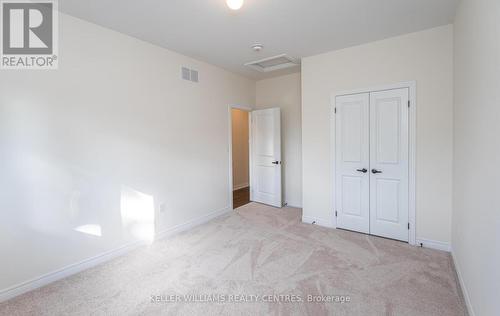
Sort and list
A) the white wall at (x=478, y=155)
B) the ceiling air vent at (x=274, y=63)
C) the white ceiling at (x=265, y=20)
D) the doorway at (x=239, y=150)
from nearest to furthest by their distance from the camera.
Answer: the white wall at (x=478, y=155), the white ceiling at (x=265, y=20), the ceiling air vent at (x=274, y=63), the doorway at (x=239, y=150)

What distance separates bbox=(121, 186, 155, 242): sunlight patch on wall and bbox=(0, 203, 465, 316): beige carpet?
25 cm

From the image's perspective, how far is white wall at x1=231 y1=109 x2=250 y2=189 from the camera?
22.2 feet

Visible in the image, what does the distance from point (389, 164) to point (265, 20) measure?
242 centimetres

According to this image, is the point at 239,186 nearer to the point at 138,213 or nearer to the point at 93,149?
the point at 138,213

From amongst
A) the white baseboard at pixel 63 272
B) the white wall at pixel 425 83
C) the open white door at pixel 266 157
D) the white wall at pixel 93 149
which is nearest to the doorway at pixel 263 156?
the open white door at pixel 266 157

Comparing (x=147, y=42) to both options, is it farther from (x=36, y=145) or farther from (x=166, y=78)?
(x=36, y=145)

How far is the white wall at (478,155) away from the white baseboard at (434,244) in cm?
44

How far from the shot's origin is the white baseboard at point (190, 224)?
340 centimetres

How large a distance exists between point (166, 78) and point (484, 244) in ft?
12.3

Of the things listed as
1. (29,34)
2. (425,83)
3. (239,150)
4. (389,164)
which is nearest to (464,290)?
(389,164)

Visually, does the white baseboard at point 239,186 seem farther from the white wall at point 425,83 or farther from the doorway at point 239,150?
the white wall at point 425,83

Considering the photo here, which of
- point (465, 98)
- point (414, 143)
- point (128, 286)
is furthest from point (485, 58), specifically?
point (128, 286)

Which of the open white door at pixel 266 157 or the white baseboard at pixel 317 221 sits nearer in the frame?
the white baseboard at pixel 317 221

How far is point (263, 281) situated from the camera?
7.56 feet
